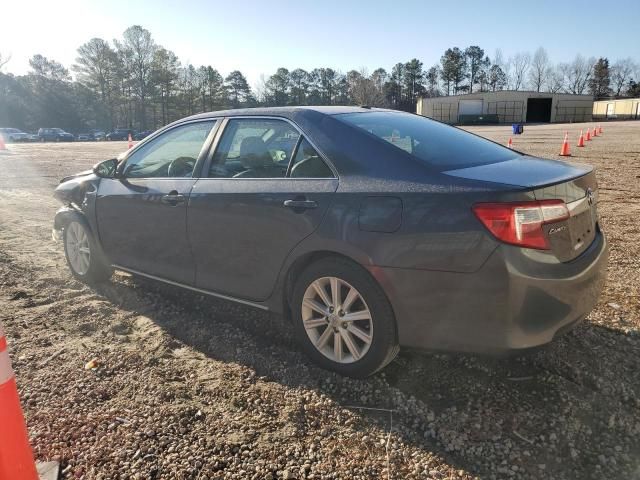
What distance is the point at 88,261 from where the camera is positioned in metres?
4.87

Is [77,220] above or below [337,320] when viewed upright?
above

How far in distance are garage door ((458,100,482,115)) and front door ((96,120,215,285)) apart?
77.9 m

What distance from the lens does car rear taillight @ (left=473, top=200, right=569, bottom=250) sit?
2.47 metres

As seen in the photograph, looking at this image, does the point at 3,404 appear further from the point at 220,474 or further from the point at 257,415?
the point at 257,415

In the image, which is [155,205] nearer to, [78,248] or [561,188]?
[78,248]

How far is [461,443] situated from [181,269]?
8.01 feet

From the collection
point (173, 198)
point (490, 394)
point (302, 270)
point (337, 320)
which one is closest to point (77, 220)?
point (173, 198)

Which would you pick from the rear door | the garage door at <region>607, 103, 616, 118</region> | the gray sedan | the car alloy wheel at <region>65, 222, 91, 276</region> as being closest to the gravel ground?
the gray sedan

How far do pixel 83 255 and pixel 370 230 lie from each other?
3.37 meters

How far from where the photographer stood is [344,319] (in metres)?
3.04

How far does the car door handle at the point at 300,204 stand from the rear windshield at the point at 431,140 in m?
0.60

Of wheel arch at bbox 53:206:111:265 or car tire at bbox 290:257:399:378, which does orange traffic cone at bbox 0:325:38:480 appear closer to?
car tire at bbox 290:257:399:378

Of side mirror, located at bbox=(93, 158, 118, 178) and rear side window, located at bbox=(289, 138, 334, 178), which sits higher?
rear side window, located at bbox=(289, 138, 334, 178)

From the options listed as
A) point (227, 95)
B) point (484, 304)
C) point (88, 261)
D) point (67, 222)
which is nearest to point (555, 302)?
point (484, 304)
